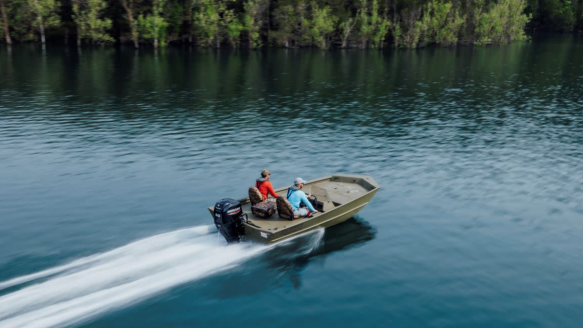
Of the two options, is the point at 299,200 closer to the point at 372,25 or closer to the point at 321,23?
the point at 321,23

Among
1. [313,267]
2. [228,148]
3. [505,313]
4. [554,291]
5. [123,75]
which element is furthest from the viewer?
[123,75]

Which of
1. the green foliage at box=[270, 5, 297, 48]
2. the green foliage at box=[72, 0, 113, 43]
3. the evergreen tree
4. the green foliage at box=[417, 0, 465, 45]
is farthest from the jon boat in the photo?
the green foliage at box=[417, 0, 465, 45]

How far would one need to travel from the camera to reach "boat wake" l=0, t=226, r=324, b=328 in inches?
624

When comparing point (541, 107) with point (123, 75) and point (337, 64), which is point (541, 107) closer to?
point (337, 64)

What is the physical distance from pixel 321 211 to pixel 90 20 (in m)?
93.1

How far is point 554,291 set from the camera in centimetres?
1811

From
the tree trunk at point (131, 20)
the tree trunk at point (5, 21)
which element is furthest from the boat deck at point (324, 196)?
the tree trunk at point (5, 21)

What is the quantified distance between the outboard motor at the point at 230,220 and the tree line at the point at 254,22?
91.2 metres

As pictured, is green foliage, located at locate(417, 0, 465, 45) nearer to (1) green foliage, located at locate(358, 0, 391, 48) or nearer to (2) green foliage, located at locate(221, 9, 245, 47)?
(1) green foliage, located at locate(358, 0, 391, 48)

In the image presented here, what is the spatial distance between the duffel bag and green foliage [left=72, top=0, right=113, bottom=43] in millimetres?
91421

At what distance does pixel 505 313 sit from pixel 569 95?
2083 inches

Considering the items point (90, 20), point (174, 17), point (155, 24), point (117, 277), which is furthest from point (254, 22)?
point (117, 277)

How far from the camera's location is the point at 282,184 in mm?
28906

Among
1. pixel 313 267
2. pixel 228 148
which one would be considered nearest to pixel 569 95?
pixel 228 148
